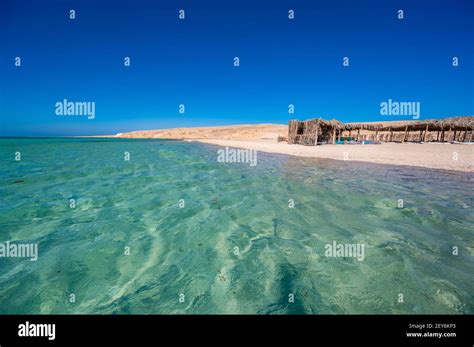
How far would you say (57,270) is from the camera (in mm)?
3562

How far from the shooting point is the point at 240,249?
4320 mm

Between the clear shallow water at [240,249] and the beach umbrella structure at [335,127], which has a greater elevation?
the beach umbrella structure at [335,127]

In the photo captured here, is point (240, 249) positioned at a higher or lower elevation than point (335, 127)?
lower

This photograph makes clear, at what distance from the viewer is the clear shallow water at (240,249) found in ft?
9.65

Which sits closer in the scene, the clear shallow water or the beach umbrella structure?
the clear shallow water

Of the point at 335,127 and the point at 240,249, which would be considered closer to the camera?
the point at 240,249

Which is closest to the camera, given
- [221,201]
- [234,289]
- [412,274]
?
[234,289]

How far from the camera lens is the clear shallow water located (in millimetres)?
2941

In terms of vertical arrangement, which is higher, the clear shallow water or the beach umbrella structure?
the beach umbrella structure

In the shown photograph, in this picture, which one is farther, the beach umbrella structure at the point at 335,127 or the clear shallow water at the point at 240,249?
the beach umbrella structure at the point at 335,127
